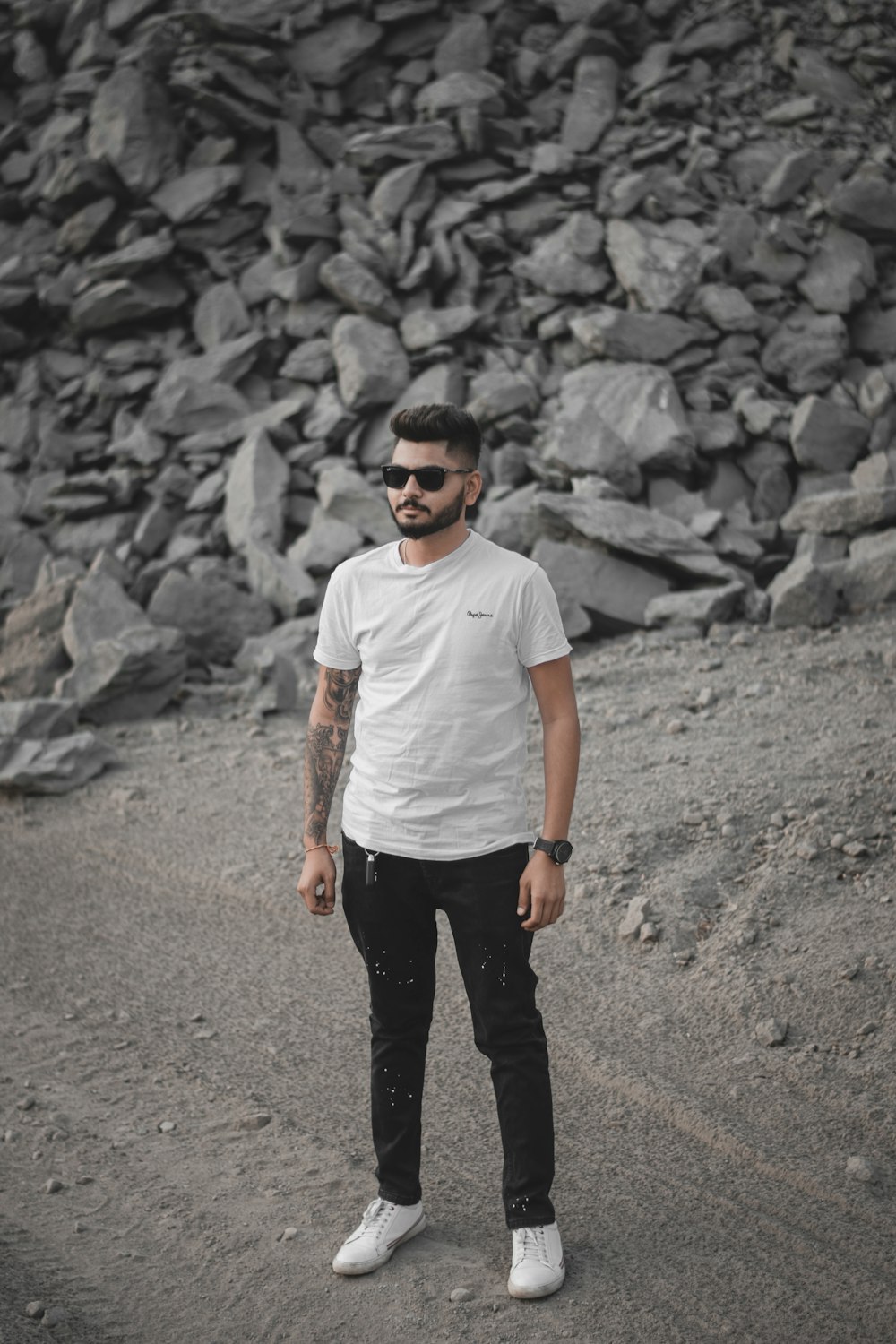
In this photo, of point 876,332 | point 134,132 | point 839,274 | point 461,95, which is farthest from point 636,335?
point 134,132

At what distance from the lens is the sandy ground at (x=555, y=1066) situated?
10.1 ft

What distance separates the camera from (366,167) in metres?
13.5

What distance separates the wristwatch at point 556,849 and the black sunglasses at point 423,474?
0.99m

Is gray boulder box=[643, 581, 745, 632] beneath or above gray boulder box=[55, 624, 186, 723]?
beneath

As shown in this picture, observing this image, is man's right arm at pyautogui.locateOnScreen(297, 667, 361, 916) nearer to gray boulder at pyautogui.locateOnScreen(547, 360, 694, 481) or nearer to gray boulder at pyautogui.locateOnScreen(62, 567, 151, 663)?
gray boulder at pyautogui.locateOnScreen(62, 567, 151, 663)

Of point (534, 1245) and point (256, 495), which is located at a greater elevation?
point (534, 1245)

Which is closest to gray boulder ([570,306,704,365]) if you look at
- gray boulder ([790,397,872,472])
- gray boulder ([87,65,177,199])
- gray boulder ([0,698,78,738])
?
gray boulder ([790,397,872,472])

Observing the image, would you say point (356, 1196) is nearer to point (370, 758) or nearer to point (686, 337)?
point (370, 758)

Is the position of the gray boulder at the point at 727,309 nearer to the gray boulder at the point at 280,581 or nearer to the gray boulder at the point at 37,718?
the gray boulder at the point at 280,581

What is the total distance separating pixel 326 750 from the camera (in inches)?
130

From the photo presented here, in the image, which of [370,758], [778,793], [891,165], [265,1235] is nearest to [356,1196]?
[265,1235]

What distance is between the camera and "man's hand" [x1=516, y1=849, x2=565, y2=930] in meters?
2.87

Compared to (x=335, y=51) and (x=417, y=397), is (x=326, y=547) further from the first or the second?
(x=335, y=51)

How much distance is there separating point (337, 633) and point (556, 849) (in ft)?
2.94
